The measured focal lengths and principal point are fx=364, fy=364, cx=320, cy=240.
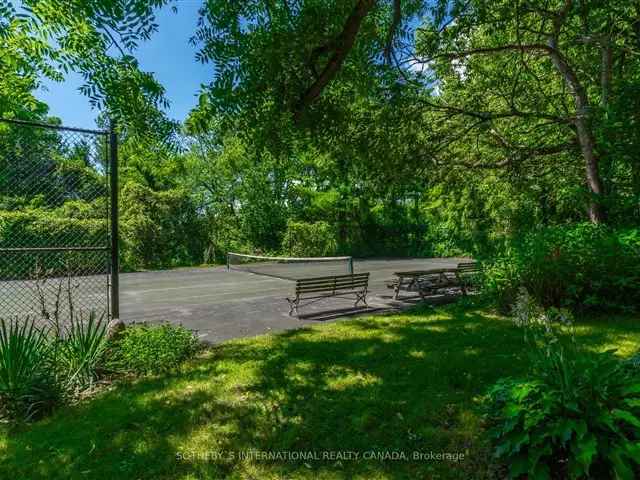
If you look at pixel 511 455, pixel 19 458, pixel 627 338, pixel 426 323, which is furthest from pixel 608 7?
pixel 19 458

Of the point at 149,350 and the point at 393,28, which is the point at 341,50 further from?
the point at 149,350

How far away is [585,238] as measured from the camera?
291 inches

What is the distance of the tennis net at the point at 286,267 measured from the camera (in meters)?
16.6

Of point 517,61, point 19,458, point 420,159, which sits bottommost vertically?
point 19,458

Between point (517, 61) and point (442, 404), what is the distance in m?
9.20

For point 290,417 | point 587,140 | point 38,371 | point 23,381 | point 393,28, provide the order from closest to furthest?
point 290,417 → point 23,381 → point 38,371 → point 393,28 → point 587,140

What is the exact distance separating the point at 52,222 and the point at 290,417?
16.9 m

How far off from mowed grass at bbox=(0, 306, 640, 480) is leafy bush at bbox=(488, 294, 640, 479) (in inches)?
16.5

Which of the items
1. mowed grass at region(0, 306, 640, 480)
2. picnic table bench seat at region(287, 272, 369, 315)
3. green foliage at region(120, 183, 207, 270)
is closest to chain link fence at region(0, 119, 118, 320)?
mowed grass at region(0, 306, 640, 480)

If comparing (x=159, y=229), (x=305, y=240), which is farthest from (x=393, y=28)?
(x=305, y=240)

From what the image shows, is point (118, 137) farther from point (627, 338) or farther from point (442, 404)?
point (627, 338)

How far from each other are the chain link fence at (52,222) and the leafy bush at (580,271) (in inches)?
289

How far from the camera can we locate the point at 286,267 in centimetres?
1967

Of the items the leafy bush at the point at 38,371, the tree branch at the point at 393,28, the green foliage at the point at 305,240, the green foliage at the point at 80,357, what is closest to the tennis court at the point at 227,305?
the green foliage at the point at 80,357
